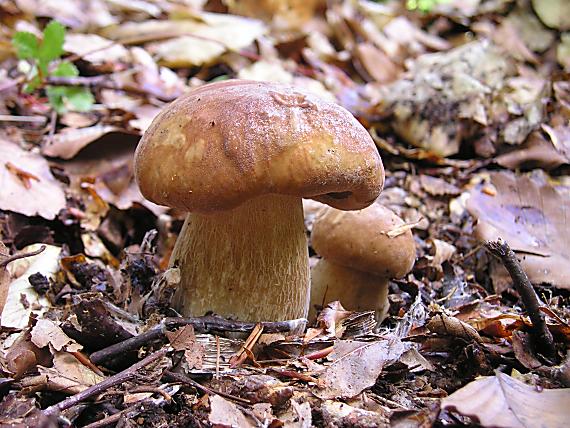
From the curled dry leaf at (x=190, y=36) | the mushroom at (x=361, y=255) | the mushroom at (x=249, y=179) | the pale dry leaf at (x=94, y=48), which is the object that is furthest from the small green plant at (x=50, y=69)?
the mushroom at (x=361, y=255)

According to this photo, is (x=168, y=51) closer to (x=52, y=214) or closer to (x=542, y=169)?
(x=52, y=214)

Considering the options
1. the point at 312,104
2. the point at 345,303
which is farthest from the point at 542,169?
the point at 312,104

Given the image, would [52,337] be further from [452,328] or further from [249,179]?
[452,328]

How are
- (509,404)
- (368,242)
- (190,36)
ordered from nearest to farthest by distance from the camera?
(509,404) → (368,242) → (190,36)

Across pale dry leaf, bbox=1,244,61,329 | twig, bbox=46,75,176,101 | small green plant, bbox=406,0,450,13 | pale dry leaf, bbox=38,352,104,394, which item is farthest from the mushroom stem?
small green plant, bbox=406,0,450,13

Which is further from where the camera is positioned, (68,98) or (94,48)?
(94,48)

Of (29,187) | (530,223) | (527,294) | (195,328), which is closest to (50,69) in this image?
(29,187)

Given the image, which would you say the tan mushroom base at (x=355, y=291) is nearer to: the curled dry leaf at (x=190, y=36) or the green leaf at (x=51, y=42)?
the green leaf at (x=51, y=42)
